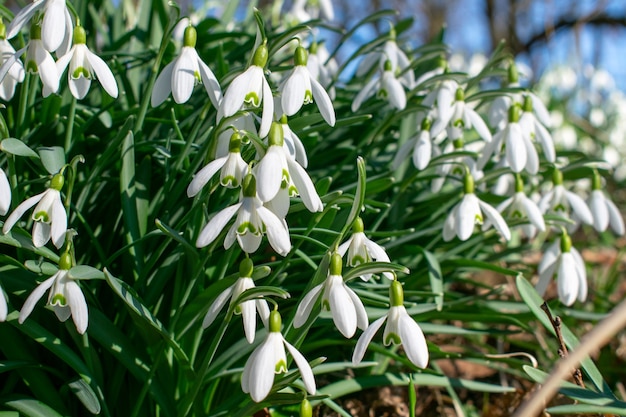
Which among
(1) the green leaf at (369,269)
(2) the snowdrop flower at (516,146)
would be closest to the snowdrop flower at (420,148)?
(2) the snowdrop flower at (516,146)

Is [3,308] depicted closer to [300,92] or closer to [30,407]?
[30,407]

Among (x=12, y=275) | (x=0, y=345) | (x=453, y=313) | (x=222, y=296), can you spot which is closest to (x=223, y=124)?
(x=222, y=296)

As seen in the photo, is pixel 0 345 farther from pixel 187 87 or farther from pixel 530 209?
pixel 530 209

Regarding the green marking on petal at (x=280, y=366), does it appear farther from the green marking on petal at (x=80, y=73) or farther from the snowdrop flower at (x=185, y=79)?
the green marking on petal at (x=80, y=73)

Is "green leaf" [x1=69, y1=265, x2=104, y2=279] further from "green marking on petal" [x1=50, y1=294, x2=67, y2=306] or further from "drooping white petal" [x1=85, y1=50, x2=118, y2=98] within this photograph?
"drooping white petal" [x1=85, y1=50, x2=118, y2=98]

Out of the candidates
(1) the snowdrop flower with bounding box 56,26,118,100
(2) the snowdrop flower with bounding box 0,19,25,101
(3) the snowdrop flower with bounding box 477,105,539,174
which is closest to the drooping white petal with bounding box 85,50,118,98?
(1) the snowdrop flower with bounding box 56,26,118,100

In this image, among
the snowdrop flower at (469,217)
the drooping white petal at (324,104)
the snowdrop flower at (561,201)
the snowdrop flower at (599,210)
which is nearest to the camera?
the drooping white petal at (324,104)
